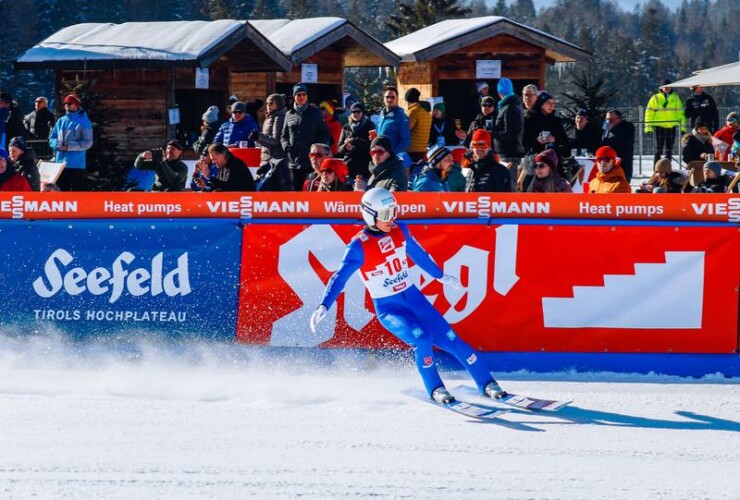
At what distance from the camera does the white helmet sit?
346 inches

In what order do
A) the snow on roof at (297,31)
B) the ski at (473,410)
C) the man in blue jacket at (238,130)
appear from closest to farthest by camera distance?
1. the ski at (473,410)
2. the man in blue jacket at (238,130)
3. the snow on roof at (297,31)

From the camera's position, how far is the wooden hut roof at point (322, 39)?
2358cm

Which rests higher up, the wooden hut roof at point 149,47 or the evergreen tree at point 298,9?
the evergreen tree at point 298,9

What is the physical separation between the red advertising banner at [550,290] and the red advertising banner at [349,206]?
113mm

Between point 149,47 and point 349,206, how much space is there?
12.2 metres

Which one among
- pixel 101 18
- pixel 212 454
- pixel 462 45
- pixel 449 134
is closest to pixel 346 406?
pixel 212 454

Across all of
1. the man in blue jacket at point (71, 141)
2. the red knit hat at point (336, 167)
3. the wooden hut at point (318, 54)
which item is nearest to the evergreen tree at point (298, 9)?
the wooden hut at point (318, 54)

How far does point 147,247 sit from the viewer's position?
10312 millimetres

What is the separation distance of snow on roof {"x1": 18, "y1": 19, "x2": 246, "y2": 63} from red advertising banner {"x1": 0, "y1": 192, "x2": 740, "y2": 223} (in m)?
10.6

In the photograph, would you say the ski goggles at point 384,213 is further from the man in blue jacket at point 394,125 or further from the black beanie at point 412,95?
the black beanie at point 412,95

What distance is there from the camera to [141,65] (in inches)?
827

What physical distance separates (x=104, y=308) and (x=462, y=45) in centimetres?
1515

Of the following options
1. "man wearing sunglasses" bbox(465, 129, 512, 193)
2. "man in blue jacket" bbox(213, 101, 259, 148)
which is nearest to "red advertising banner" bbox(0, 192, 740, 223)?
"man wearing sunglasses" bbox(465, 129, 512, 193)

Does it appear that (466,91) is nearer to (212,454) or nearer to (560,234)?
(560,234)
